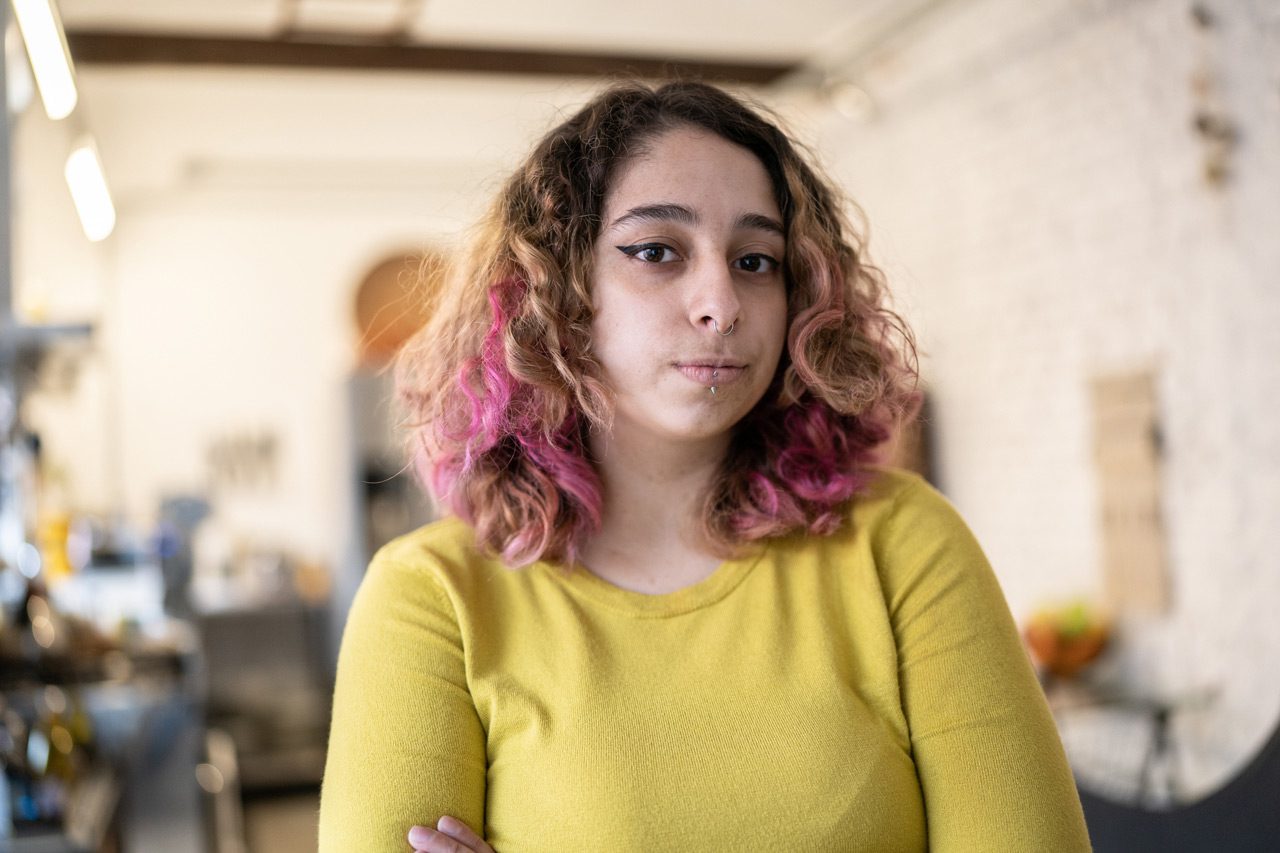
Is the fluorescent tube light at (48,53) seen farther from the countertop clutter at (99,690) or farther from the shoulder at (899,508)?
the shoulder at (899,508)

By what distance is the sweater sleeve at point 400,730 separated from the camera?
4.30ft

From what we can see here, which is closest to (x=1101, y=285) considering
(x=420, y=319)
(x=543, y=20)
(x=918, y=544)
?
(x=543, y=20)

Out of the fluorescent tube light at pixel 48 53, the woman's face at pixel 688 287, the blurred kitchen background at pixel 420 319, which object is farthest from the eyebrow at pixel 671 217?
the fluorescent tube light at pixel 48 53

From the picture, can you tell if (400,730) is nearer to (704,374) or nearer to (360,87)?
(704,374)

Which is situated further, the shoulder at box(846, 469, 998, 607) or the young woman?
the shoulder at box(846, 469, 998, 607)

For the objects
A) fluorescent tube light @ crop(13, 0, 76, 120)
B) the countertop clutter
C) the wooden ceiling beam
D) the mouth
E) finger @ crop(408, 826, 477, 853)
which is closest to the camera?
finger @ crop(408, 826, 477, 853)

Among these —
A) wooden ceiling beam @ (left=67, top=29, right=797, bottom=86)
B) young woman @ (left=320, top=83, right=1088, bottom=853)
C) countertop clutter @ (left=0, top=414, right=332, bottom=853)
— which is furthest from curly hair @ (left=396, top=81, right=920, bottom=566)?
wooden ceiling beam @ (left=67, top=29, right=797, bottom=86)

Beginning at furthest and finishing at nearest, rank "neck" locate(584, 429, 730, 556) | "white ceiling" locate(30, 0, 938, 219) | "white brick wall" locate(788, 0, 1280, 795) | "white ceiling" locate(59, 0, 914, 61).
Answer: "white ceiling" locate(30, 0, 938, 219) → "white ceiling" locate(59, 0, 914, 61) → "white brick wall" locate(788, 0, 1280, 795) → "neck" locate(584, 429, 730, 556)

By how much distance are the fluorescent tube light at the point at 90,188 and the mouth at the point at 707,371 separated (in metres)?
3.38

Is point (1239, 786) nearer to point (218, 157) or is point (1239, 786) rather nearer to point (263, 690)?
point (263, 690)

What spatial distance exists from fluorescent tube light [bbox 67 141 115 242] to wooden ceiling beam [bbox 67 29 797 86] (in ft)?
2.91

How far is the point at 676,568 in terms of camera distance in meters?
1.47

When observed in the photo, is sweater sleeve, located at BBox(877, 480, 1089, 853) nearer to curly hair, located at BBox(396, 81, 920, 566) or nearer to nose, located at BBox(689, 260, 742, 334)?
curly hair, located at BBox(396, 81, 920, 566)

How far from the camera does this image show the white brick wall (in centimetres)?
391
